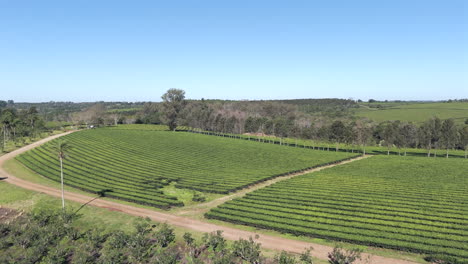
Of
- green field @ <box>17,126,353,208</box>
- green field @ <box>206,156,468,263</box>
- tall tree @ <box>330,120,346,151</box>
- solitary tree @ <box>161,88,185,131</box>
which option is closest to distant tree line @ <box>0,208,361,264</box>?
green field @ <box>206,156,468,263</box>

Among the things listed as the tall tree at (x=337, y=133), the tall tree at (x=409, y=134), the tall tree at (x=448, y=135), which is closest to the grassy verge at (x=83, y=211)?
the tall tree at (x=337, y=133)

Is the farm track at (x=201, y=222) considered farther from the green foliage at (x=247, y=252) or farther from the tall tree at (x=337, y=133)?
the tall tree at (x=337, y=133)

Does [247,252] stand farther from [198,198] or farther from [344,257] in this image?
[198,198]

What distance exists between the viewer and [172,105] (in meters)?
166

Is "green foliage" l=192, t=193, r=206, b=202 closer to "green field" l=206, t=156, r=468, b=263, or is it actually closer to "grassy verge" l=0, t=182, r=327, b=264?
"green field" l=206, t=156, r=468, b=263

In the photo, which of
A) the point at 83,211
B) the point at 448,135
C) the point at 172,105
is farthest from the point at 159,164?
the point at 448,135

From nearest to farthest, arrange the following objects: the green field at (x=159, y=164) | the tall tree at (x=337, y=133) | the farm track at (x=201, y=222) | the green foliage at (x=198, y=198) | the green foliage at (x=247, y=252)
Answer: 1. the green foliage at (x=247, y=252)
2. the farm track at (x=201, y=222)
3. the green foliage at (x=198, y=198)
4. the green field at (x=159, y=164)
5. the tall tree at (x=337, y=133)

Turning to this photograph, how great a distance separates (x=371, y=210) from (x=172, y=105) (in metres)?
139

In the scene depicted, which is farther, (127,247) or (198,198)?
(198,198)

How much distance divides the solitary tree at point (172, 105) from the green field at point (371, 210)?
4557 inches

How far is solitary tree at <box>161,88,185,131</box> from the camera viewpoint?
16588 cm

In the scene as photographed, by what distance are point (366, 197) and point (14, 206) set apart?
6110cm

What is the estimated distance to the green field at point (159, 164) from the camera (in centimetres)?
5703

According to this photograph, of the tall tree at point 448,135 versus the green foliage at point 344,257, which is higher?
the tall tree at point 448,135
